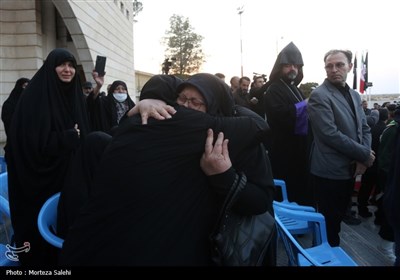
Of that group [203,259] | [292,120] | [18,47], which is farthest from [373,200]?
[18,47]

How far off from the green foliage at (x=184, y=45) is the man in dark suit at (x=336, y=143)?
30572 mm

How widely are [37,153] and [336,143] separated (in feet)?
7.84

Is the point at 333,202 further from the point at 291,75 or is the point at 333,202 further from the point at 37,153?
the point at 37,153

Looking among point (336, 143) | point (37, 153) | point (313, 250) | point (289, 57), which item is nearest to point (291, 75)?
point (289, 57)

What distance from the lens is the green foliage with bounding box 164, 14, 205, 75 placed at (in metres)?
32.8

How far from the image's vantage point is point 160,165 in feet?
4.09

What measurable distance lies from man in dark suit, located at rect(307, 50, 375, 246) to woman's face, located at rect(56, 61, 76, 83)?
7.01 feet

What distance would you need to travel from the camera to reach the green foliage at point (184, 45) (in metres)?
32.8

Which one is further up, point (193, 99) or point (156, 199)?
point (193, 99)

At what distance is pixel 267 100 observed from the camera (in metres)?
3.64

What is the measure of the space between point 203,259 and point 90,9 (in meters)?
15.2

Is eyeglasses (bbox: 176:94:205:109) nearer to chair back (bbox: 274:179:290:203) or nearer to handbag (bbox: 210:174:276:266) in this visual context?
handbag (bbox: 210:174:276:266)

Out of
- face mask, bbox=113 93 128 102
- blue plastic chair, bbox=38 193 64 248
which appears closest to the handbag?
blue plastic chair, bbox=38 193 64 248

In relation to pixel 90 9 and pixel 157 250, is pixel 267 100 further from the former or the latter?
pixel 90 9
